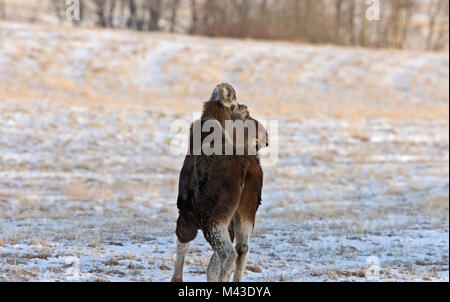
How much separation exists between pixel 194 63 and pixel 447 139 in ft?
47.1

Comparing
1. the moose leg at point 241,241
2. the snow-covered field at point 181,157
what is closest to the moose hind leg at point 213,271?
the moose leg at point 241,241

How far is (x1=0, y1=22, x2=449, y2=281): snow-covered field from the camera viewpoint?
362 inches

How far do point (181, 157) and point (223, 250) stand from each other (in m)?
16.2

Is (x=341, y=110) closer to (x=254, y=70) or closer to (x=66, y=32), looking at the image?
(x=254, y=70)

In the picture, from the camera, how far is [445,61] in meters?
40.0

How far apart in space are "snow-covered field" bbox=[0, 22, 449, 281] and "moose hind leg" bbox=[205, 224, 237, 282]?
81.4 inches

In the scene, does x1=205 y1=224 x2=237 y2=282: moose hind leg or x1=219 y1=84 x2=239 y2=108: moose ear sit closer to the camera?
x1=205 y1=224 x2=237 y2=282: moose hind leg

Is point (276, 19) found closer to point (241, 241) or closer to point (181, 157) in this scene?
point (181, 157)

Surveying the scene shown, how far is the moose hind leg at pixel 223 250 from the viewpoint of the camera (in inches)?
218

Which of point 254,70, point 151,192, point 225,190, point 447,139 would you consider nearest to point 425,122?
point 447,139

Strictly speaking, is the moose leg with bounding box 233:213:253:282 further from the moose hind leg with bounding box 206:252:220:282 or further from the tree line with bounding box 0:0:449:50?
the tree line with bounding box 0:0:449:50

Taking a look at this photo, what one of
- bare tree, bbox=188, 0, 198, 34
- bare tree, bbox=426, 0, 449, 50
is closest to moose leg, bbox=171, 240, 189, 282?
bare tree, bbox=188, 0, 198, 34

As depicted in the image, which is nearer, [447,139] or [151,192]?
[151,192]

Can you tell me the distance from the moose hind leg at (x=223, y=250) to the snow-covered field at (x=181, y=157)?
207cm
